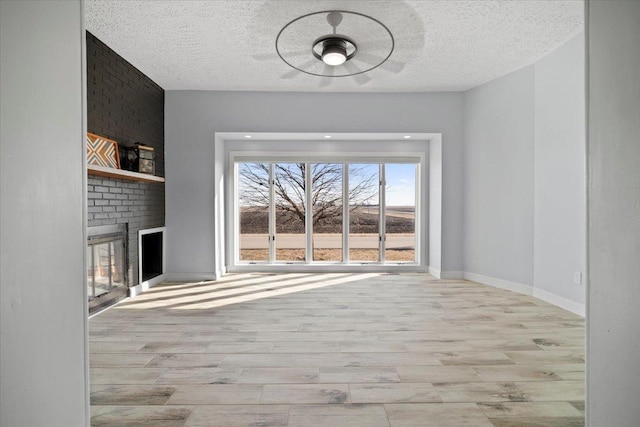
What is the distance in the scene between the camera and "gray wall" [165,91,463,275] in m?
5.13

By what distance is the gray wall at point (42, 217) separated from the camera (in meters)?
0.98

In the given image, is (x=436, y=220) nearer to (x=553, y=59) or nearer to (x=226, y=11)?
(x=553, y=59)

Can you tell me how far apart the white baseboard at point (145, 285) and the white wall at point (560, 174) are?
4.82 metres

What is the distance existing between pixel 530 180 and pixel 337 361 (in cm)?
339

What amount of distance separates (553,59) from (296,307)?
12.9 feet

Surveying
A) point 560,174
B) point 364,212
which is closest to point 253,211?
point 364,212

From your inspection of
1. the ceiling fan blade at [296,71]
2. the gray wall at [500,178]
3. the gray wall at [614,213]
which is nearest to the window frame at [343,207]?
the gray wall at [500,178]

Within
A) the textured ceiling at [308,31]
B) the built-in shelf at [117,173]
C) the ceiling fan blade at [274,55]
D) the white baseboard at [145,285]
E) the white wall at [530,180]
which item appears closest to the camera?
the textured ceiling at [308,31]

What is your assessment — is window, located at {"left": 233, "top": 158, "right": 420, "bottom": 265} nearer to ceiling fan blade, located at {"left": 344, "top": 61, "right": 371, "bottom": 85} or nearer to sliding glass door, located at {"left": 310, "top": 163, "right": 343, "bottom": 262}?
sliding glass door, located at {"left": 310, "top": 163, "right": 343, "bottom": 262}

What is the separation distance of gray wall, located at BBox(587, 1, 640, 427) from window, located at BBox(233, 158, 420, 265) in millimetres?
4459

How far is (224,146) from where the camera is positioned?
18.6 feet

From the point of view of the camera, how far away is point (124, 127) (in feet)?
13.3

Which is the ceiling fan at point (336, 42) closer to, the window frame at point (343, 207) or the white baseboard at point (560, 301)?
the window frame at point (343, 207)

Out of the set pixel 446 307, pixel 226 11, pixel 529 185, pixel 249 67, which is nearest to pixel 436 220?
pixel 529 185
